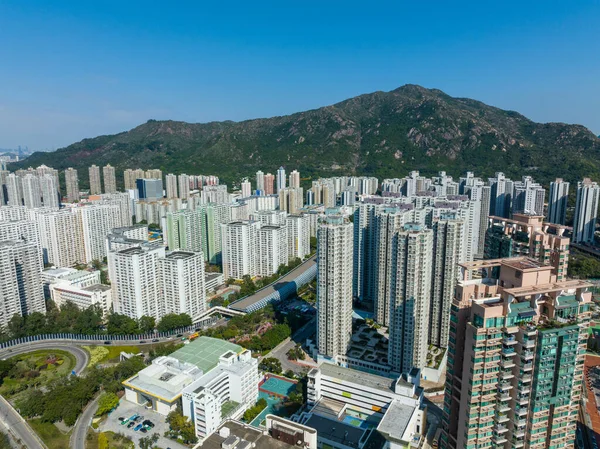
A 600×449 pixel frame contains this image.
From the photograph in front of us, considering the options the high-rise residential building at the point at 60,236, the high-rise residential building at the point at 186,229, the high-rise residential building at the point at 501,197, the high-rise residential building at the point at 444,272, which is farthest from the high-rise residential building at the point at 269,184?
the high-rise residential building at the point at 444,272

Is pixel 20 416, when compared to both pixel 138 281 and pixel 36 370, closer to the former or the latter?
pixel 36 370

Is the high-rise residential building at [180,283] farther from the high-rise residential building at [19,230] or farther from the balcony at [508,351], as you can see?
the balcony at [508,351]

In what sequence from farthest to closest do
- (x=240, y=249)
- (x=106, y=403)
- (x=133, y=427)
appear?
1. (x=240, y=249)
2. (x=106, y=403)
3. (x=133, y=427)

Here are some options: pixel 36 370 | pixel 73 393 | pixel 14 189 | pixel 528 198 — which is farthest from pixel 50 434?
pixel 14 189

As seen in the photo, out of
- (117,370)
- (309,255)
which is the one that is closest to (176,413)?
(117,370)

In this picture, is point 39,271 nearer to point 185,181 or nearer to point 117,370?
point 117,370

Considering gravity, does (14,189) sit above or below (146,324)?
above

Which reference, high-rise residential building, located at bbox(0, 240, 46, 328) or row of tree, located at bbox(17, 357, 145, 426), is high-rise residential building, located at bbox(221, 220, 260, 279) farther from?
row of tree, located at bbox(17, 357, 145, 426)
